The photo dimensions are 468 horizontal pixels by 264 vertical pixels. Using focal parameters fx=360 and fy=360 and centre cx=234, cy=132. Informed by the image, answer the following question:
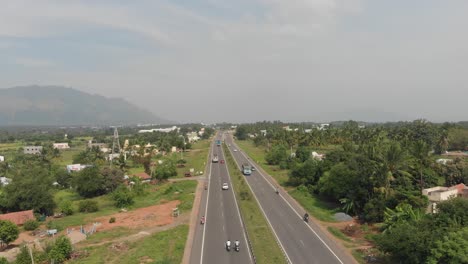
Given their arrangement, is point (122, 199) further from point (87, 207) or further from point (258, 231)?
point (258, 231)

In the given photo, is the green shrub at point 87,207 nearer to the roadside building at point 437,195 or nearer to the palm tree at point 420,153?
the roadside building at point 437,195

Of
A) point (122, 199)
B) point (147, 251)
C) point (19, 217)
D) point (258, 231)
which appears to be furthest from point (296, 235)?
point (19, 217)

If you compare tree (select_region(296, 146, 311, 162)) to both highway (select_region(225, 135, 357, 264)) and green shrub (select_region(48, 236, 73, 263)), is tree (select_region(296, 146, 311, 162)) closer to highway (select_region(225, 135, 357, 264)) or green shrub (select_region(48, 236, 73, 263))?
highway (select_region(225, 135, 357, 264))

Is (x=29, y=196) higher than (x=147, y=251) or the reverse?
higher

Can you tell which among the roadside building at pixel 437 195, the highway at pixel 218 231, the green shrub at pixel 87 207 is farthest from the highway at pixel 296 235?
the green shrub at pixel 87 207

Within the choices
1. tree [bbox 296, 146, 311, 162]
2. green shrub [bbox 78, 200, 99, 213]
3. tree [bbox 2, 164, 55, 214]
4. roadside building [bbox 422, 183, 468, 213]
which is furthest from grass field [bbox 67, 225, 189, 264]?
tree [bbox 296, 146, 311, 162]

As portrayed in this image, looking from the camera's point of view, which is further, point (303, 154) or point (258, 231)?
point (303, 154)

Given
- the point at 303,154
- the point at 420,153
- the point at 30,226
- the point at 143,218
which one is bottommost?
the point at 30,226
